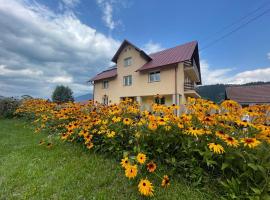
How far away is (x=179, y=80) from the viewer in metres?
16.1

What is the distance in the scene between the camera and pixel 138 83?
18.7m

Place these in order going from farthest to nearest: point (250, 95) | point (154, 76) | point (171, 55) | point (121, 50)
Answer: point (250, 95) < point (121, 50) < point (154, 76) < point (171, 55)

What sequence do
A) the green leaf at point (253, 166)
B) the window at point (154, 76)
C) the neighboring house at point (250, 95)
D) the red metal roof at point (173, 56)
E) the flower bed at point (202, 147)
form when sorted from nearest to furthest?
the green leaf at point (253, 166), the flower bed at point (202, 147), the red metal roof at point (173, 56), the window at point (154, 76), the neighboring house at point (250, 95)

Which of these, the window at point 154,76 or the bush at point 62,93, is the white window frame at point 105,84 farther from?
the bush at point 62,93

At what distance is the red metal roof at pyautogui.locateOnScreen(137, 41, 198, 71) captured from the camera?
15920 mm

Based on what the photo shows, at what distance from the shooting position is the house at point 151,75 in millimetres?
16125

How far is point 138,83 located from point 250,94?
15.1 meters

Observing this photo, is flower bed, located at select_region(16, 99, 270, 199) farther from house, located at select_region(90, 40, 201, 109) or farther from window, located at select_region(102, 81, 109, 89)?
window, located at select_region(102, 81, 109, 89)

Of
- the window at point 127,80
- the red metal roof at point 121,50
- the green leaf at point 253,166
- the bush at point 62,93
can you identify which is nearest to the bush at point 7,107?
the window at point 127,80

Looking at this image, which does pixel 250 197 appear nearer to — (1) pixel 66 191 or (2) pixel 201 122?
(2) pixel 201 122

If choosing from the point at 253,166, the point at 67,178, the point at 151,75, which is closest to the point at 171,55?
the point at 151,75

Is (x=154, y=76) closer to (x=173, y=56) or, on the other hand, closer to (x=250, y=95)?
(x=173, y=56)

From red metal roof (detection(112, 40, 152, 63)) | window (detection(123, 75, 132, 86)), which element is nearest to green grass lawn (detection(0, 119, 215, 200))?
red metal roof (detection(112, 40, 152, 63))

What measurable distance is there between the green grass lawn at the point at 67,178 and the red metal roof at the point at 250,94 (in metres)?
23.1
